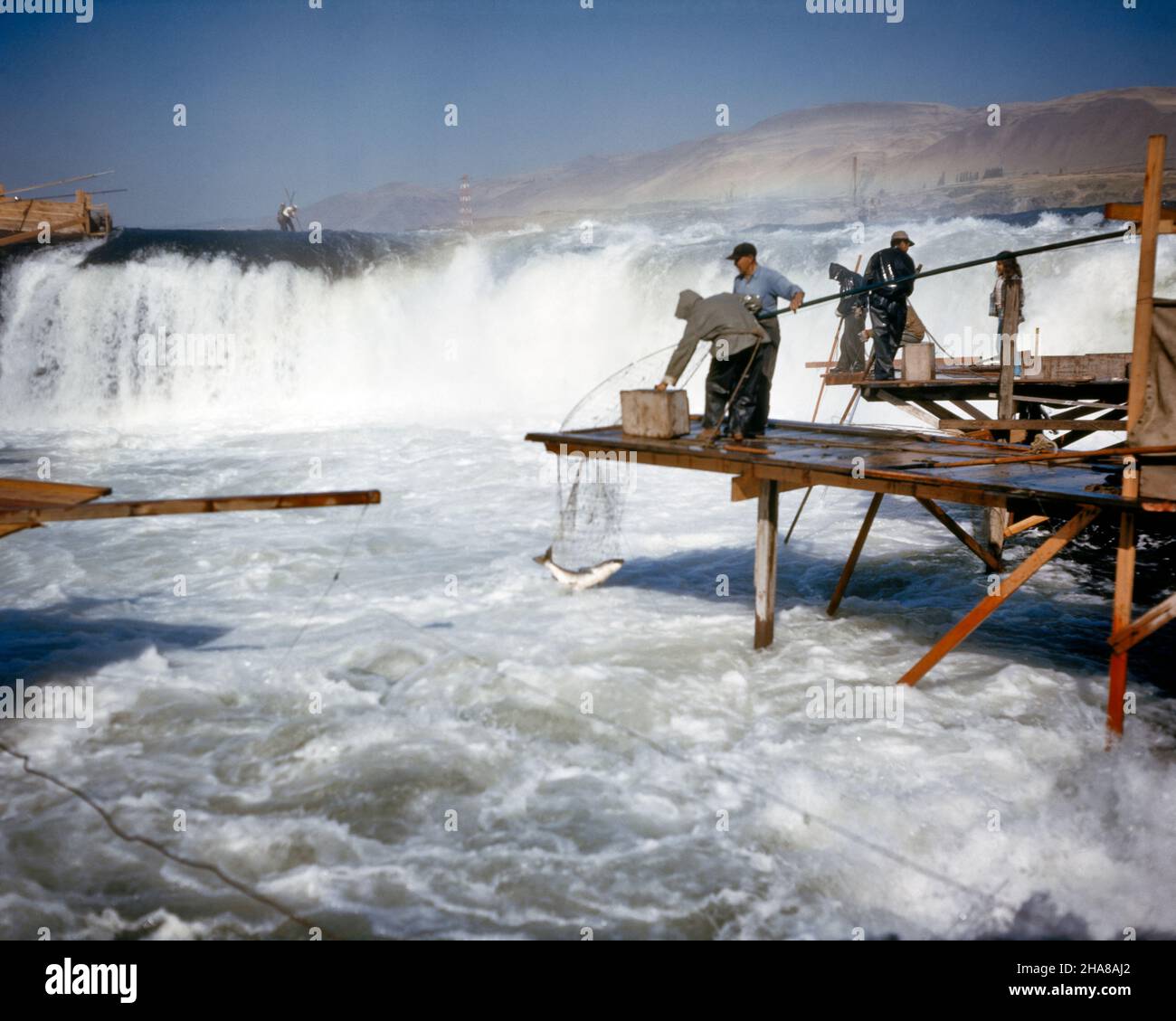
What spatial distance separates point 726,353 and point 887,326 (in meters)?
4.86

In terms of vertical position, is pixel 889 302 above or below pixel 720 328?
above

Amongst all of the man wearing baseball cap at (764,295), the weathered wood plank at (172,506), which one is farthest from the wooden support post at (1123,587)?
the weathered wood plank at (172,506)

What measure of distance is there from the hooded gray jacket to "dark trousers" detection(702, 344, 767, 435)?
0.20 meters

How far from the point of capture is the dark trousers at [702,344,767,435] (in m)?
8.16

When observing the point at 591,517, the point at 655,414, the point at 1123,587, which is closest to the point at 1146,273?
the point at 1123,587

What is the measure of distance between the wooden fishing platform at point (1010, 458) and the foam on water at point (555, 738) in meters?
0.70

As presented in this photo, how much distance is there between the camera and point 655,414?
8.33 meters

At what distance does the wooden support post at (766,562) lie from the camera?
25.2 feet

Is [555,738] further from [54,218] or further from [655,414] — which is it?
[54,218]

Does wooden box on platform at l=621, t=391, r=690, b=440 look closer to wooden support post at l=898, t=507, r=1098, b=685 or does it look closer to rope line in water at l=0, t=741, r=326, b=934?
wooden support post at l=898, t=507, r=1098, b=685

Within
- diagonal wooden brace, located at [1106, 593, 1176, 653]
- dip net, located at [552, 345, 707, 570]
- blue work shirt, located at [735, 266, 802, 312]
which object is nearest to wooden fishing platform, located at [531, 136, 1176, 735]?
diagonal wooden brace, located at [1106, 593, 1176, 653]

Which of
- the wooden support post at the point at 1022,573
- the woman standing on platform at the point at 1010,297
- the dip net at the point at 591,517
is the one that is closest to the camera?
the wooden support post at the point at 1022,573

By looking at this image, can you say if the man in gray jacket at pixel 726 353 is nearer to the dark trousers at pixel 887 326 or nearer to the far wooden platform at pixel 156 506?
Result: the far wooden platform at pixel 156 506
